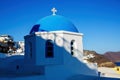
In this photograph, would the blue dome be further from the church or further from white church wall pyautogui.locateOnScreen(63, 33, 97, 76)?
white church wall pyautogui.locateOnScreen(63, 33, 97, 76)

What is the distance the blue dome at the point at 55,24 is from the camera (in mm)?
12620

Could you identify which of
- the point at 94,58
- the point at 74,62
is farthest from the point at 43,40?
the point at 94,58

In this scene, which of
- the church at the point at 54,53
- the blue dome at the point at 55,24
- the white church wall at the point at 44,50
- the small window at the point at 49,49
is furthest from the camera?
the blue dome at the point at 55,24

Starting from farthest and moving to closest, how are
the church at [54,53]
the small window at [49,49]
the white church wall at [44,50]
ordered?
the small window at [49,49]
the white church wall at [44,50]
the church at [54,53]

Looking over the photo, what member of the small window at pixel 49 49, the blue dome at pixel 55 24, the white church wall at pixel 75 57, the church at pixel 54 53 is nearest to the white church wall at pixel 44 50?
the church at pixel 54 53

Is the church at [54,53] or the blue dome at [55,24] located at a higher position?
the blue dome at [55,24]

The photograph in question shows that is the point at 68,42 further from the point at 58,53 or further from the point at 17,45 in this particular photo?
the point at 17,45

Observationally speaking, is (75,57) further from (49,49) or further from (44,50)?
(44,50)

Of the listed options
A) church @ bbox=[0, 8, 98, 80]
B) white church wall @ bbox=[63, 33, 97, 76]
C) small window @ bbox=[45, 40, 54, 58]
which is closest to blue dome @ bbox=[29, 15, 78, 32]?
church @ bbox=[0, 8, 98, 80]

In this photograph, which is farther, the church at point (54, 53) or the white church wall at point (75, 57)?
the white church wall at point (75, 57)

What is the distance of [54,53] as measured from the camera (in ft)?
39.6

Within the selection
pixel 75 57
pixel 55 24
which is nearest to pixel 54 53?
pixel 75 57

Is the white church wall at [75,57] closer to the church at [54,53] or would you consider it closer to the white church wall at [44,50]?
the church at [54,53]

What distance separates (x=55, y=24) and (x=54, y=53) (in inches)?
71.0
